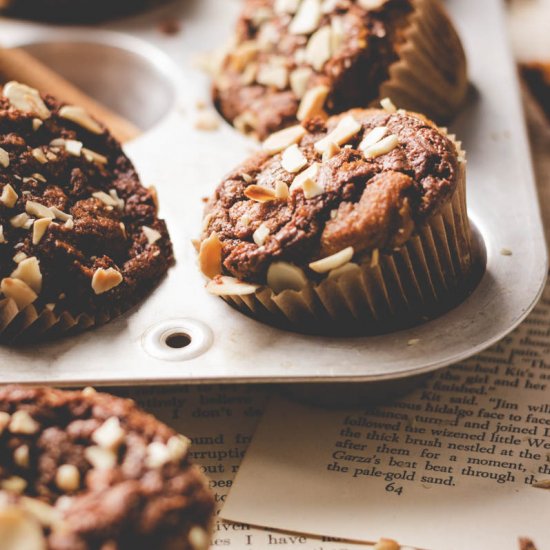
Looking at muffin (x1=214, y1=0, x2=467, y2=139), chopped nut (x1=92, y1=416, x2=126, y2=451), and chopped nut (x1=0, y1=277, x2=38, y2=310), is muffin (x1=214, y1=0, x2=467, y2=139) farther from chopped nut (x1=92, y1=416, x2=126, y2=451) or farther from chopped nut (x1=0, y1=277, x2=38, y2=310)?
chopped nut (x1=92, y1=416, x2=126, y2=451)

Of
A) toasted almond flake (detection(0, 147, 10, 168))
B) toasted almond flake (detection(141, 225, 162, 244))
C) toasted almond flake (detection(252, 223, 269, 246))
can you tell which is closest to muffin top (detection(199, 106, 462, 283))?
toasted almond flake (detection(252, 223, 269, 246))

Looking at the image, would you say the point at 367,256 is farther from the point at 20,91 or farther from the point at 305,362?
the point at 20,91

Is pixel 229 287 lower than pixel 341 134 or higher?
lower

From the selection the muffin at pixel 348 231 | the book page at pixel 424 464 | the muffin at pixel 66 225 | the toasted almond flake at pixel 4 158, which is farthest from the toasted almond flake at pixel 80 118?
the book page at pixel 424 464

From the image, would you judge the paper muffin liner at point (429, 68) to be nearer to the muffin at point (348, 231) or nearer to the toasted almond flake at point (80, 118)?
the muffin at point (348, 231)

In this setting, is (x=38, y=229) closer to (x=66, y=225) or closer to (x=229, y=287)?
(x=66, y=225)

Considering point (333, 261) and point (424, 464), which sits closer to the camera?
point (333, 261)

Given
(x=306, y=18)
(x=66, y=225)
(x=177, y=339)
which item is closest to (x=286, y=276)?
(x=177, y=339)
